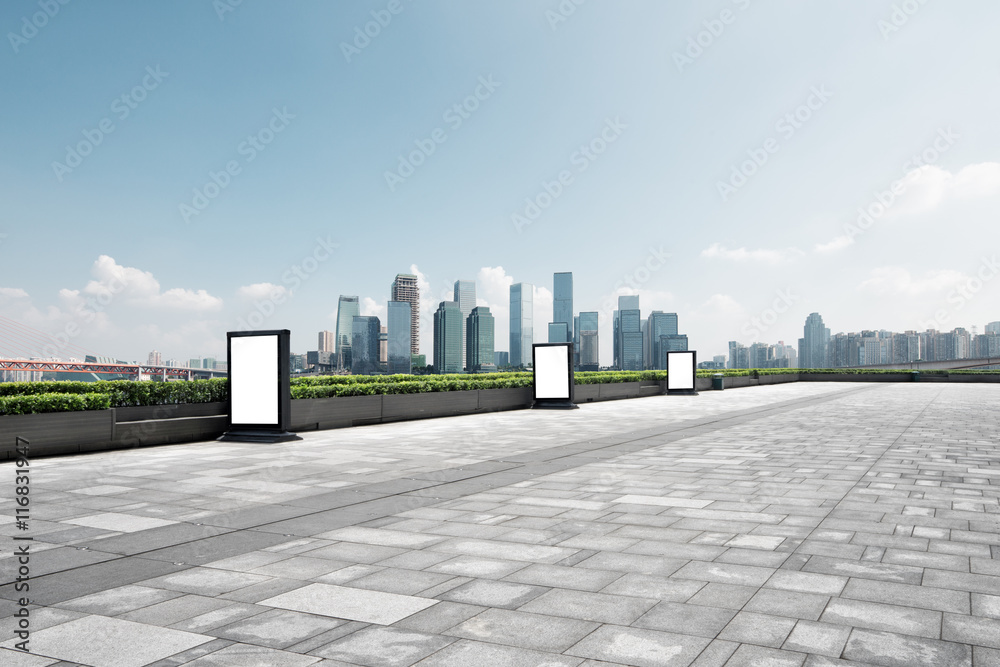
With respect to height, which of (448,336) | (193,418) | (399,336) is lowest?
(193,418)

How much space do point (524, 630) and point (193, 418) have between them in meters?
10.9

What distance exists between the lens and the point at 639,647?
336cm

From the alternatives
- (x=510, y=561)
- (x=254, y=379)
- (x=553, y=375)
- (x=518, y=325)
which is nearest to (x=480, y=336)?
(x=518, y=325)

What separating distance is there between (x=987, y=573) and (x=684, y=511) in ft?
8.05

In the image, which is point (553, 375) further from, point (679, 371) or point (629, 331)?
point (629, 331)

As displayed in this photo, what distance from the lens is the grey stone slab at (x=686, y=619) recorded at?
11.8 ft

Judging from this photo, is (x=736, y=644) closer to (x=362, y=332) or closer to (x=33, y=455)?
(x=33, y=455)

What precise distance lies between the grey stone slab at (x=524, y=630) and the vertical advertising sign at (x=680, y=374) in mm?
25770

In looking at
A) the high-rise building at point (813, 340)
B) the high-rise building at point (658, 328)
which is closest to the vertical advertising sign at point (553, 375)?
the high-rise building at point (658, 328)

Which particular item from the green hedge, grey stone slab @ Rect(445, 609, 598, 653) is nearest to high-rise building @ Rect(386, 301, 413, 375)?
the green hedge

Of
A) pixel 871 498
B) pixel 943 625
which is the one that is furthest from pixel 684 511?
pixel 943 625

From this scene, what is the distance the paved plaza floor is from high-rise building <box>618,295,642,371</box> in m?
82.4

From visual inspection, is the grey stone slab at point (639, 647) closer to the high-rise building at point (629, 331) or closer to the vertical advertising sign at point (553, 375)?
the vertical advertising sign at point (553, 375)

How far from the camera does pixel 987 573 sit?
458 centimetres
